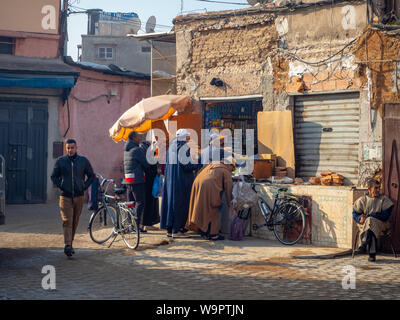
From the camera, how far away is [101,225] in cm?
1005

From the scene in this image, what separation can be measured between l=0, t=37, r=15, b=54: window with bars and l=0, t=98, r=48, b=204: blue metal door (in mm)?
1696

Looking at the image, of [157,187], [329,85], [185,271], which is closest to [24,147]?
[157,187]

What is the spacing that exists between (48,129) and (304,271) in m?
12.2

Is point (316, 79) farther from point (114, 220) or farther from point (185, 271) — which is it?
point (185, 271)

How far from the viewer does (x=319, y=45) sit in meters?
12.2

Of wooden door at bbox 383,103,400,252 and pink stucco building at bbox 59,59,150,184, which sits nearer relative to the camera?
wooden door at bbox 383,103,400,252

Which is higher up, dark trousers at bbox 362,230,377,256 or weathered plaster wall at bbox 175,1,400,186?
weathered plaster wall at bbox 175,1,400,186

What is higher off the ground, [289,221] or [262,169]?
[262,169]

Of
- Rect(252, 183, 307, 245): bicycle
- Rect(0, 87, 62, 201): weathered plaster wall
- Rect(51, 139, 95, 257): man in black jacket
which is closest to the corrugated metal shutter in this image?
Rect(252, 183, 307, 245): bicycle

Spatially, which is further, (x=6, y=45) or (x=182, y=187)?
(x=6, y=45)

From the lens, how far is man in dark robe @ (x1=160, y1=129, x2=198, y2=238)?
34.6 feet

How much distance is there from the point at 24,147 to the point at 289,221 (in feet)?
33.4

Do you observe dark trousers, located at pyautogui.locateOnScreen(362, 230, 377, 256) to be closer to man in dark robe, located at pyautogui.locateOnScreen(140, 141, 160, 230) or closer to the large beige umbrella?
man in dark robe, located at pyautogui.locateOnScreen(140, 141, 160, 230)
